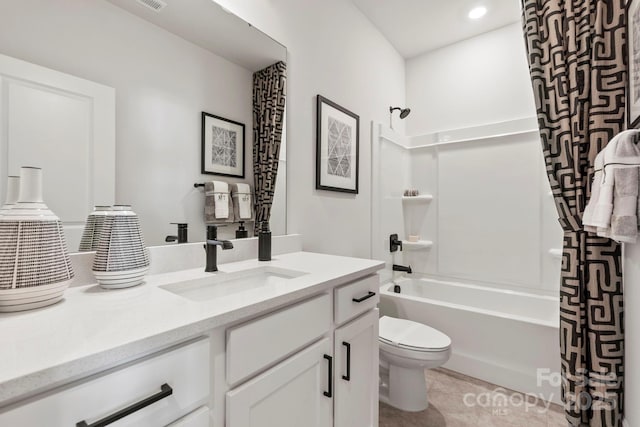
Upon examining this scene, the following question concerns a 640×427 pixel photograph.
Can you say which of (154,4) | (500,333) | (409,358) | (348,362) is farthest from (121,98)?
(500,333)

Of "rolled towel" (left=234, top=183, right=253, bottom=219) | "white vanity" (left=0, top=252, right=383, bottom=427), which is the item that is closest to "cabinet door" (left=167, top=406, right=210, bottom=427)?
"white vanity" (left=0, top=252, right=383, bottom=427)

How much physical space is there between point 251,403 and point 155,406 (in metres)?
0.26

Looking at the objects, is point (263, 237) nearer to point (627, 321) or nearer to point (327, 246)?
point (327, 246)

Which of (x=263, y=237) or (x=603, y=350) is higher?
(x=263, y=237)

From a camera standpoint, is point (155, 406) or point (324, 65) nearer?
point (155, 406)

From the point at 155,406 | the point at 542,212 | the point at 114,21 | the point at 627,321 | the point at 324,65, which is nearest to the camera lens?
the point at 155,406

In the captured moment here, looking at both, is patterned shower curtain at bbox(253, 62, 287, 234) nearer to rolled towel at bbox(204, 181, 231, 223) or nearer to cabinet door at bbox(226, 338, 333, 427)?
rolled towel at bbox(204, 181, 231, 223)

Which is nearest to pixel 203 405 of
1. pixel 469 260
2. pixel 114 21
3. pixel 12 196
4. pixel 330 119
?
pixel 12 196

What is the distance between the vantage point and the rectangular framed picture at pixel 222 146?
4.18ft

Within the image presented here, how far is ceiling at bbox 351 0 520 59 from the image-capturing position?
2.24 meters

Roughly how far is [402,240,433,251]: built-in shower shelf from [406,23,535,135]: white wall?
3.67ft

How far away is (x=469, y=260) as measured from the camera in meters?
2.70

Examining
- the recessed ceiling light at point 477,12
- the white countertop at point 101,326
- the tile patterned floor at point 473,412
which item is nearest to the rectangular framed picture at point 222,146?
the white countertop at point 101,326

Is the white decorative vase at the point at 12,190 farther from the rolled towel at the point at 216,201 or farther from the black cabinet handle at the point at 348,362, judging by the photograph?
the black cabinet handle at the point at 348,362
